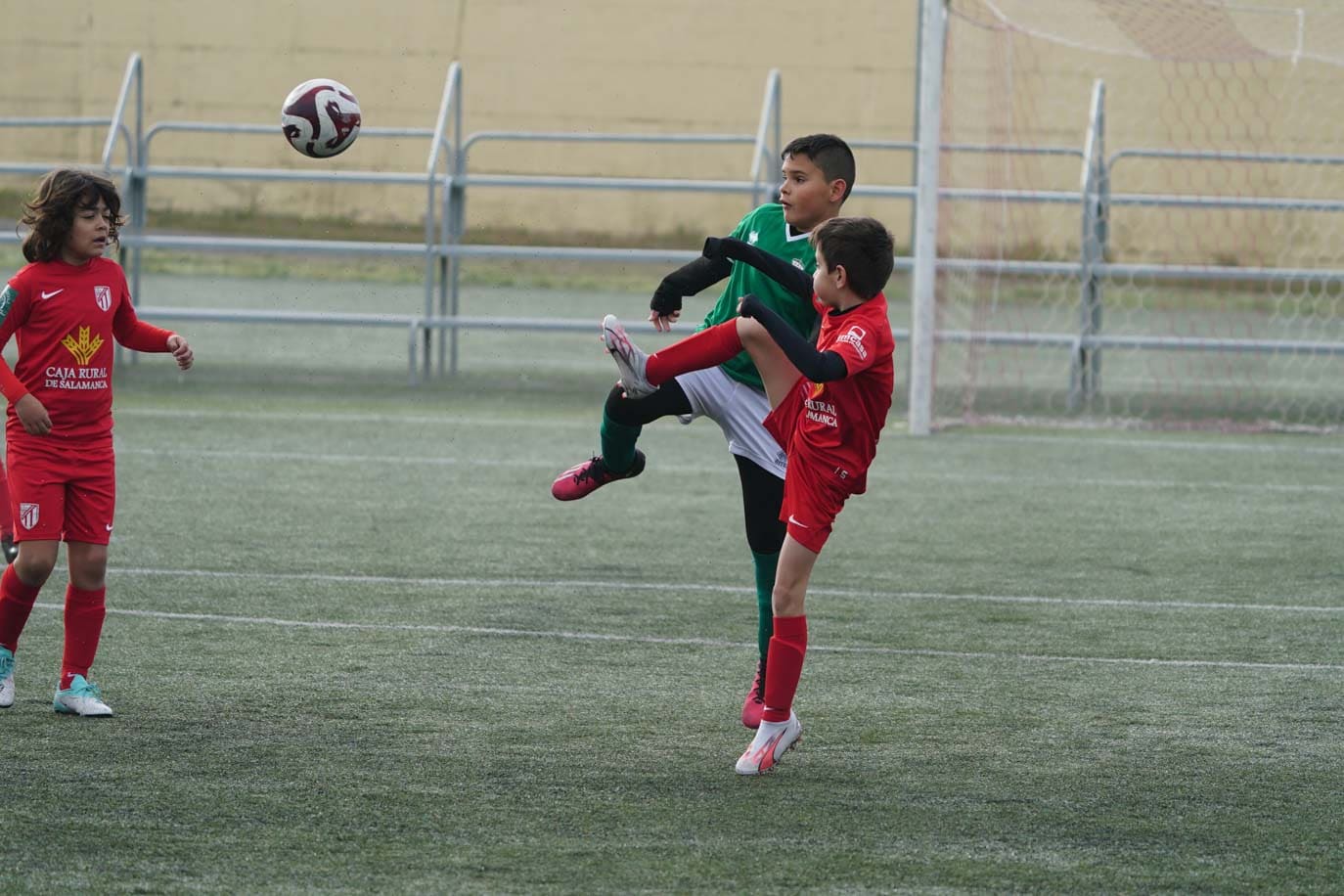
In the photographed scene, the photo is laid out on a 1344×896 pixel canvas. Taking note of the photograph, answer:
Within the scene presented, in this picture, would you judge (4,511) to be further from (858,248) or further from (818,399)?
(858,248)

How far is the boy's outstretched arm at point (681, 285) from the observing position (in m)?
4.53

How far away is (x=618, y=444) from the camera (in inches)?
194

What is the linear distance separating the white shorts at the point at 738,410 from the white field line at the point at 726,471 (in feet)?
14.4

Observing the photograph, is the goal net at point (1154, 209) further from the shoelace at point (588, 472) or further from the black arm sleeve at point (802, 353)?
the black arm sleeve at point (802, 353)

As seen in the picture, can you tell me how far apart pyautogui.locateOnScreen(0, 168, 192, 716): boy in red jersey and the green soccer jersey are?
148cm

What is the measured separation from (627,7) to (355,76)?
3849mm

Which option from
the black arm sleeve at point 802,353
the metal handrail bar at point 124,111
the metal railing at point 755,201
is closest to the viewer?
the black arm sleeve at point 802,353

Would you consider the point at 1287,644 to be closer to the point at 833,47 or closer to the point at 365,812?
the point at 365,812

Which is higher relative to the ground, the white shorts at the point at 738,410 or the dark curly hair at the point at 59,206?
the dark curly hair at the point at 59,206

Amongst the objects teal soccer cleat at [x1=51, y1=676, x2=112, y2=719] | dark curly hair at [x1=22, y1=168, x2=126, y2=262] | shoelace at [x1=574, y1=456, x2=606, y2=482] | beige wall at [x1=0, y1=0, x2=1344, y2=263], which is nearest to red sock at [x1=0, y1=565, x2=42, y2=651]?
teal soccer cleat at [x1=51, y1=676, x2=112, y2=719]

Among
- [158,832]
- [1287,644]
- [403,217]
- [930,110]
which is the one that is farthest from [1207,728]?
[403,217]

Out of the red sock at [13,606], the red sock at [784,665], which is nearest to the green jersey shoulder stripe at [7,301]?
the red sock at [13,606]

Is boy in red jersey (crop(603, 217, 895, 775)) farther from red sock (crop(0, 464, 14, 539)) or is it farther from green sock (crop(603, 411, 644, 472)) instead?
red sock (crop(0, 464, 14, 539))

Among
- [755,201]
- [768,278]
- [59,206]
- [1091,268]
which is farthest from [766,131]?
[59,206]
